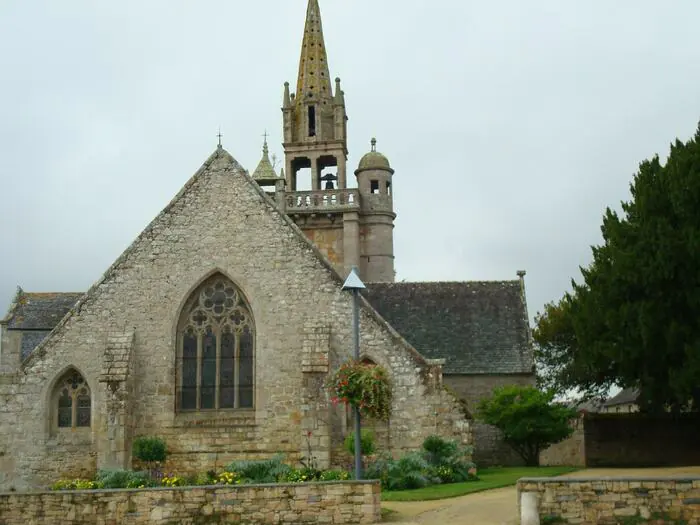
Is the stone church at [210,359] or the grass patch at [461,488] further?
the stone church at [210,359]

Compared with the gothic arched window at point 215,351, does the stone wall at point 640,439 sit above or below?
below

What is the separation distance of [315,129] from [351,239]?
19.6 ft

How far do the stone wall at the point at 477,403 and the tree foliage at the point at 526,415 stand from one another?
5.36 feet

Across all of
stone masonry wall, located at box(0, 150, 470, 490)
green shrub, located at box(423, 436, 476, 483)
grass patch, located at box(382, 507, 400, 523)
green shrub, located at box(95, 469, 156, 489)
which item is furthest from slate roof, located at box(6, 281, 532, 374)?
grass patch, located at box(382, 507, 400, 523)

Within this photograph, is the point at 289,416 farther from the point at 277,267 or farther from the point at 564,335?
the point at 564,335

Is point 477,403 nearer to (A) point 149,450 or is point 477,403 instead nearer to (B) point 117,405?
(A) point 149,450

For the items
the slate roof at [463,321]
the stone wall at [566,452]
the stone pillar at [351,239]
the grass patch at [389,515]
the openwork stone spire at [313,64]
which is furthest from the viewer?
the openwork stone spire at [313,64]

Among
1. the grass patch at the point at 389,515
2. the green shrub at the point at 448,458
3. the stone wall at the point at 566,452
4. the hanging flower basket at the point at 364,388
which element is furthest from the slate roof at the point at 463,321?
the grass patch at the point at 389,515

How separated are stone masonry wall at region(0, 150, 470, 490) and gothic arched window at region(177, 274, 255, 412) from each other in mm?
308

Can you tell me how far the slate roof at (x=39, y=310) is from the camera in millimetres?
35656

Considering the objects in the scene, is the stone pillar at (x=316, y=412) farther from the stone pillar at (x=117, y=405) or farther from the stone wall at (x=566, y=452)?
the stone wall at (x=566, y=452)

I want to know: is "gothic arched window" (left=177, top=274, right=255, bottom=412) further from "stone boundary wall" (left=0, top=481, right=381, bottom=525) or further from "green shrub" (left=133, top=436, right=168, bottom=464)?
"stone boundary wall" (left=0, top=481, right=381, bottom=525)

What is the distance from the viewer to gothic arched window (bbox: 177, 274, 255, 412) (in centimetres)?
2475

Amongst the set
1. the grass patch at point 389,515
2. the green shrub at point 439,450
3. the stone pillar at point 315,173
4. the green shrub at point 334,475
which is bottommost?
the grass patch at point 389,515
